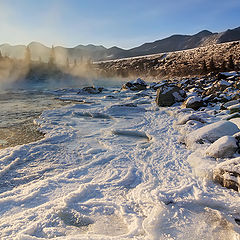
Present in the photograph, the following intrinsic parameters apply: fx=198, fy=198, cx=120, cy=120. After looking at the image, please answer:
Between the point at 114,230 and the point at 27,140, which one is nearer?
the point at 114,230

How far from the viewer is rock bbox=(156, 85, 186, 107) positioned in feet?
36.3

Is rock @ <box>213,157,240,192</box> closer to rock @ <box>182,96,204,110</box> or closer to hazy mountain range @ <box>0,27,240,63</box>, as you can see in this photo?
rock @ <box>182,96,204,110</box>

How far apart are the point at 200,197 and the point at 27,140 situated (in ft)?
16.6

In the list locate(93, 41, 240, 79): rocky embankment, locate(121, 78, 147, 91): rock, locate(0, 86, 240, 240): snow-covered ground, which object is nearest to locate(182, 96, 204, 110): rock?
locate(0, 86, 240, 240): snow-covered ground

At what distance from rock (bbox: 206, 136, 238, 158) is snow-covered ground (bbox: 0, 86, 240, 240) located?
1.03 ft

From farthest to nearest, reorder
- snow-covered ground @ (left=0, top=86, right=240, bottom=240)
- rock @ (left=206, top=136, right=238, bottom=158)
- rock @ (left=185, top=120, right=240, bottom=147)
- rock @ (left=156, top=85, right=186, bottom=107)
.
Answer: rock @ (left=156, top=85, right=186, bottom=107)
rock @ (left=185, top=120, right=240, bottom=147)
rock @ (left=206, top=136, right=238, bottom=158)
snow-covered ground @ (left=0, top=86, right=240, bottom=240)

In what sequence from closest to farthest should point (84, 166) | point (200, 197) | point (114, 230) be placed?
point (114, 230) → point (200, 197) → point (84, 166)

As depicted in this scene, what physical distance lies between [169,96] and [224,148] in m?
7.59

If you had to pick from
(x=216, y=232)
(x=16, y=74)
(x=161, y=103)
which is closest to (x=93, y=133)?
(x=216, y=232)

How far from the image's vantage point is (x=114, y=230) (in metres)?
2.45

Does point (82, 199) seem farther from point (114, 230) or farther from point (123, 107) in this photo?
point (123, 107)

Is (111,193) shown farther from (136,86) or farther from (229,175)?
(136,86)

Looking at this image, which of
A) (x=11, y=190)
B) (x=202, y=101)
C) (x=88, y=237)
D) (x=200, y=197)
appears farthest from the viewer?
(x=202, y=101)

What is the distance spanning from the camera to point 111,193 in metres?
3.21
